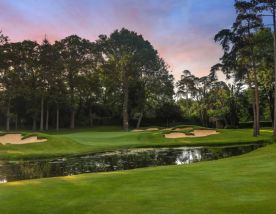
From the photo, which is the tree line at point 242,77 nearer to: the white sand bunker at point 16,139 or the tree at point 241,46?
the tree at point 241,46

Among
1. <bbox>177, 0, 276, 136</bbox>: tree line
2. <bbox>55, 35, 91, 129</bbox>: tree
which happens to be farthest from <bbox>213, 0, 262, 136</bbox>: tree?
<bbox>55, 35, 91, 129</bbox>: tree

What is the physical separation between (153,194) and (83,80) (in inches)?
2806

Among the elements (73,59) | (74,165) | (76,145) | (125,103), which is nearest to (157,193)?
(74,165)

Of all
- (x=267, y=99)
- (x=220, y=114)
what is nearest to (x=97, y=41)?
(x=220, y=114)

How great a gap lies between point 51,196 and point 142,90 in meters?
73.0

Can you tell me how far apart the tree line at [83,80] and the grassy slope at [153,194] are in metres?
59.4

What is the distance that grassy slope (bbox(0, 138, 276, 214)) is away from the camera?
9242 mm

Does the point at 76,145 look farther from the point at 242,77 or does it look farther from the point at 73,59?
the point at 73,59

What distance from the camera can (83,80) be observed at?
265 ft

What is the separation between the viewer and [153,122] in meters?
89.8

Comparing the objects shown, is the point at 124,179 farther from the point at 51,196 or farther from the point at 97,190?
the point at 51,196

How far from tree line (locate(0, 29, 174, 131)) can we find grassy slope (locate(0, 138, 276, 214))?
59.4 meters

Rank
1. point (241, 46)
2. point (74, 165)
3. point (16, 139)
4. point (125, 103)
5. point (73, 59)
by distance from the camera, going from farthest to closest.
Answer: point (73, 59) → point (125, 103) → point (241, 46) → point (16, 139) → point (74, 165)

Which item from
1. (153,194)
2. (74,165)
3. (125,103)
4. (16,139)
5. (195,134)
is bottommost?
(74,165)
